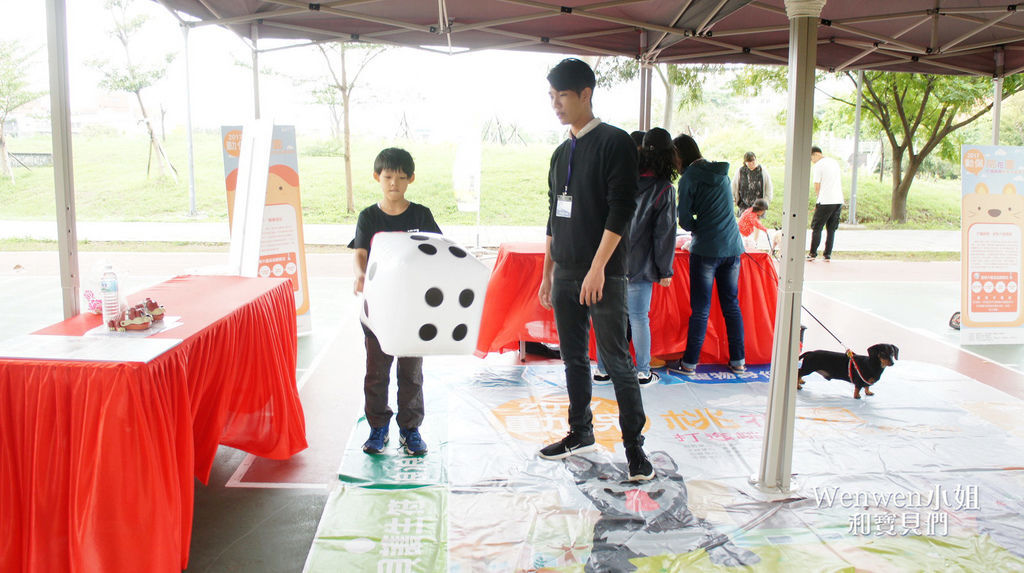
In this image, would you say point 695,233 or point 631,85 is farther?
point 631,85

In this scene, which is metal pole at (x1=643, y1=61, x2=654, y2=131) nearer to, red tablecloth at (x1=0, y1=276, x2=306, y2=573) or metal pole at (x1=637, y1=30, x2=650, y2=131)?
metal pole at (x1=637, y1=30, x2=650, y2=131)

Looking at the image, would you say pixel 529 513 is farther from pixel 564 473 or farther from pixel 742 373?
pixel 742 373

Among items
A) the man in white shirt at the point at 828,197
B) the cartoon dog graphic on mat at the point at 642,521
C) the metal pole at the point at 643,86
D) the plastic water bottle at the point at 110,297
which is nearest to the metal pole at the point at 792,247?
the cartoon dog graphic on mat at the point at 642,521

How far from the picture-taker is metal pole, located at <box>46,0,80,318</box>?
210 centimetres

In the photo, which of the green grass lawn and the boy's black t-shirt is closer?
the boy's black t-shirt

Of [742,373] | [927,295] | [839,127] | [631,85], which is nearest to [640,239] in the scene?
[742,373]

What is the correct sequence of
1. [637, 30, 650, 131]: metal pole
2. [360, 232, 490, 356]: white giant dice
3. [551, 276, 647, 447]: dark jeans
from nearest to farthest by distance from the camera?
[360, 232, 490, 356]: white giant dice
[551, 276, 647, 447]: dark jeans
[637, 30, 650, 131]: metal pole

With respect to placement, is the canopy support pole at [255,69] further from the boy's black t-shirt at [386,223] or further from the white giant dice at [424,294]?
the white giant dice at [424,294]

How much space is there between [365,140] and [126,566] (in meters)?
16.6

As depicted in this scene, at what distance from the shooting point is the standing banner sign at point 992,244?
4547 millimetres

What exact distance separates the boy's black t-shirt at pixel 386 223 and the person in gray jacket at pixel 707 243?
1702 millimetres

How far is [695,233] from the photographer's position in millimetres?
3744

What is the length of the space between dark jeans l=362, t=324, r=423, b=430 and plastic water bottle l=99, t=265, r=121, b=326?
2.88 ft

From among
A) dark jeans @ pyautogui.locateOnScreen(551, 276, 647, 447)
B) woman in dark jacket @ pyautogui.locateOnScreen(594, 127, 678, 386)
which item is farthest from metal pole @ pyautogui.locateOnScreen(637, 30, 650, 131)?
dark jeans @ pyautogui.locateOnScreen(551, 276, 647, 447)
